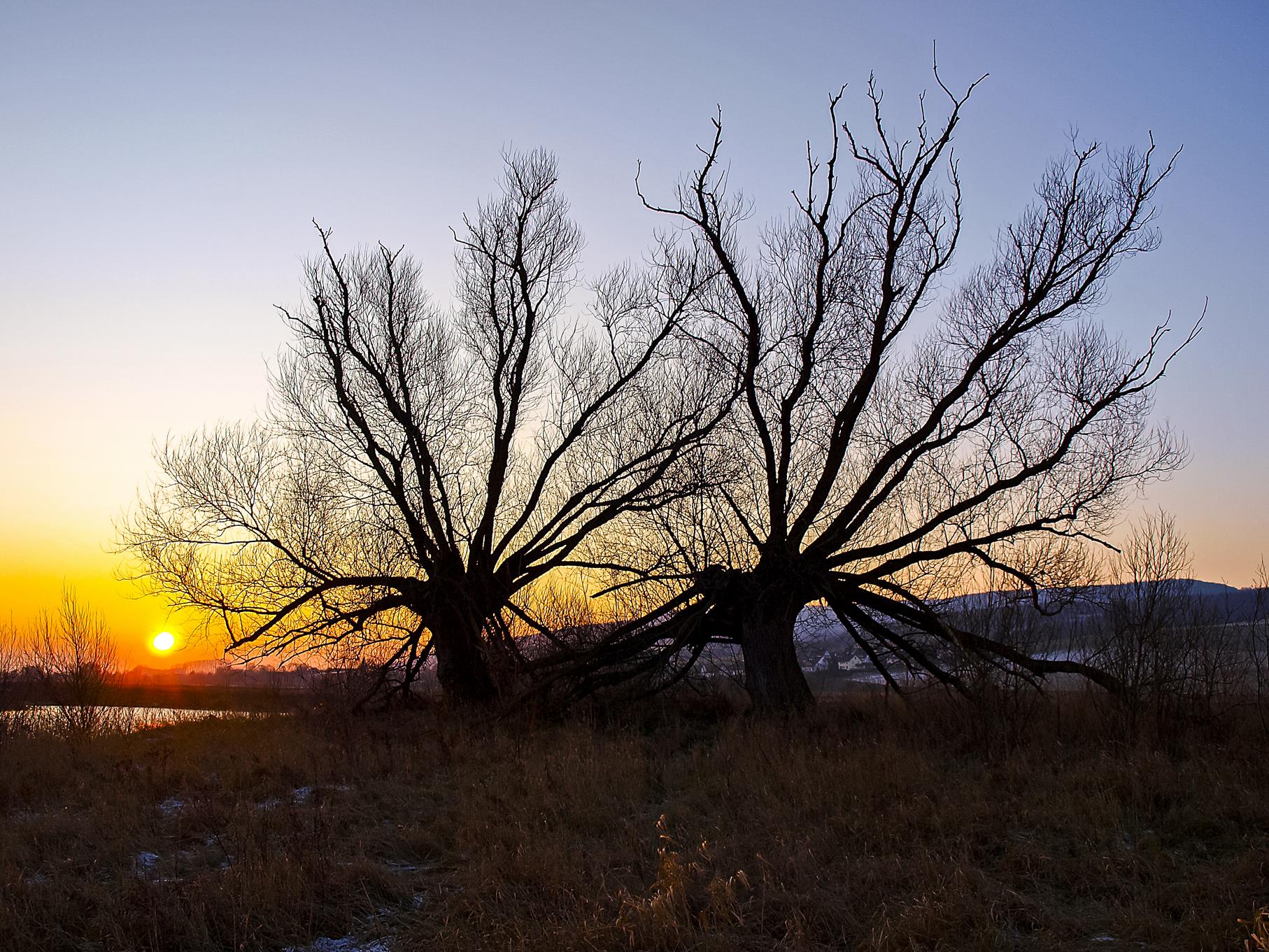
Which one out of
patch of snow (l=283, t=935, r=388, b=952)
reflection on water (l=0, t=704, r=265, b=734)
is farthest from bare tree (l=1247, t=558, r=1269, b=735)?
reflection on water (l=0, t=704, r=265, b=734)

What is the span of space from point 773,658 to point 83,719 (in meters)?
12.5

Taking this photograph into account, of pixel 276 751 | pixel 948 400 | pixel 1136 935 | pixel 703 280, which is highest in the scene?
pixel 703 280

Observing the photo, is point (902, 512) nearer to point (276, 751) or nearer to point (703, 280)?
point (703, 280)

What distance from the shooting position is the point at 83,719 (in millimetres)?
15773

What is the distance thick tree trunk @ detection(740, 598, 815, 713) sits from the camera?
13.4 metres

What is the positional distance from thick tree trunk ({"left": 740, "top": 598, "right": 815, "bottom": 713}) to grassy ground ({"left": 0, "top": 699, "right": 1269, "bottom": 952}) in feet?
6.01

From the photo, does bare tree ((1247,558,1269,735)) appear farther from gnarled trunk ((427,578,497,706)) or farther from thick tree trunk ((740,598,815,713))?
gnarled trunk ((427,578,497,706))

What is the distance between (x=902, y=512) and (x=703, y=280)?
18.4 feet

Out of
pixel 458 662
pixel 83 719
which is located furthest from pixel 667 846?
pixel 83 719

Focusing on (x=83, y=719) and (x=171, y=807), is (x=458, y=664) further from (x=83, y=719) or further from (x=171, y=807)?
(x=171, y=807)

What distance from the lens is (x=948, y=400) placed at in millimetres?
12930

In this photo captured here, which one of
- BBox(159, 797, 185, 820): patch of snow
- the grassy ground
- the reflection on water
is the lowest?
the grassy ground

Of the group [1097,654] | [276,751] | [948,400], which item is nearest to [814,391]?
[948,400]

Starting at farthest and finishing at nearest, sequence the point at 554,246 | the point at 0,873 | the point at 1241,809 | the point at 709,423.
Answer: the point at 554,246 → the point at 709,423 → the point at 1241,809 → the point at 0,873
